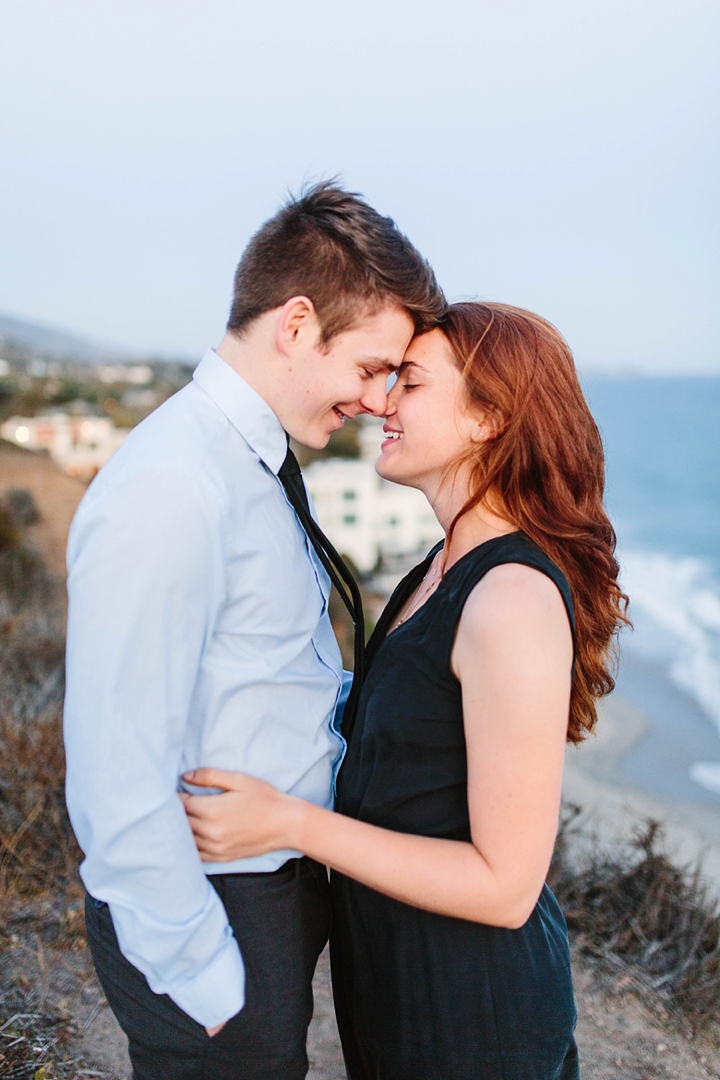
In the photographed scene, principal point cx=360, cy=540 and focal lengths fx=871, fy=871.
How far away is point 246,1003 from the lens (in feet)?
5.46

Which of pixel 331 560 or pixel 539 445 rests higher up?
pixel 539 445

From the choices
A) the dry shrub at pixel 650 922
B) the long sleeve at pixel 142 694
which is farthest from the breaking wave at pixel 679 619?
the long sleeve at pixel 142 694

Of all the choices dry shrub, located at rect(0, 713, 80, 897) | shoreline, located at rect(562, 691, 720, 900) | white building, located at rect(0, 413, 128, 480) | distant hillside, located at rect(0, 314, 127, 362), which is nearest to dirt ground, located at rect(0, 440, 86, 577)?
white building, located at rect(0, 413, 128, 480)

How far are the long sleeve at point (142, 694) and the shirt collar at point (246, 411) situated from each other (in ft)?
0.93

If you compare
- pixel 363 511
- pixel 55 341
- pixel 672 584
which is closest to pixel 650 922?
pixel 672 584

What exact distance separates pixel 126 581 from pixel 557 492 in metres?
0.98

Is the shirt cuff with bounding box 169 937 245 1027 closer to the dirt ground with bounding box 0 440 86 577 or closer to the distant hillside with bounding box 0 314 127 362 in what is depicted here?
the dirt ground with bounding box 0 440 86 577

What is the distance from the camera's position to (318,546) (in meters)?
1.92

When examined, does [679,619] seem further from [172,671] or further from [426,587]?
[172,671]

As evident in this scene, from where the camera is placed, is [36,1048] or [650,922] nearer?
[36,1048]

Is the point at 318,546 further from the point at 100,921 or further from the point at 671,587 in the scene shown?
the point at 671,587

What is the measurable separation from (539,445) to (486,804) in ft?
2.57

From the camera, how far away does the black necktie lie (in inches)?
72.2

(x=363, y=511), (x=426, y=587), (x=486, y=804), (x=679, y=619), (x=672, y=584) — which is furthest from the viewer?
(x=363, y=511)
